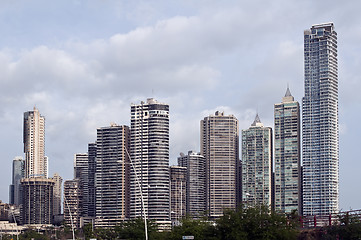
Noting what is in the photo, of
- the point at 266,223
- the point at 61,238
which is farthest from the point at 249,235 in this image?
the point at 61,238

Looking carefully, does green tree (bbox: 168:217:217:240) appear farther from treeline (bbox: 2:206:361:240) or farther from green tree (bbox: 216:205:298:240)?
green tree (bbox: 216:205:298:240)

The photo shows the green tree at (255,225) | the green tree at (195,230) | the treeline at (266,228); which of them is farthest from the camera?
the green tree at (195,230)

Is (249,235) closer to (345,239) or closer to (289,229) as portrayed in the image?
(289,229)

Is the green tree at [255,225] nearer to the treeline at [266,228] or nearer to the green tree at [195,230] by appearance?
the treeline at [266,228]

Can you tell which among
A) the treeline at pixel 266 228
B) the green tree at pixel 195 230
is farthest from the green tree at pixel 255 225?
the green tree at pixel 195 230

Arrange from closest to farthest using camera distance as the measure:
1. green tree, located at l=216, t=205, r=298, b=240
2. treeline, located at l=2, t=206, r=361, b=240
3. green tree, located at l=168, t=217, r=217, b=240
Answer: treeline, located at l=2, t=206, r=361, b=240, green tree, located at l=216, t=205, r=298, b=240, green tree, located at l=168, t=217, r=217, b=240

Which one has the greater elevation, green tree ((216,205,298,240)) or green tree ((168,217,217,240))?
green tree ((216,205,298,240))

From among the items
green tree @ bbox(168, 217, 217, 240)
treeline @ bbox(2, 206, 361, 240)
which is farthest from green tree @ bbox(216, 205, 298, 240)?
green tree @ bbox(168, 217, 217, 240)

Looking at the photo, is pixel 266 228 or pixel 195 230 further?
pixel 195 230

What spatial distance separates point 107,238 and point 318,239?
8372 centimetres

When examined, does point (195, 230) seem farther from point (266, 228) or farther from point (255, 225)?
point (266, 228)

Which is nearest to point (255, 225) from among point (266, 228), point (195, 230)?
point (266, 228)

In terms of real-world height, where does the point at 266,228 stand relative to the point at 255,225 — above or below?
below

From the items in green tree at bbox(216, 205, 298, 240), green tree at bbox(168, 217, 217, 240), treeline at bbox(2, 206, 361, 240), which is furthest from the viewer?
green tree at bbox(168, 217, 217, 240)
